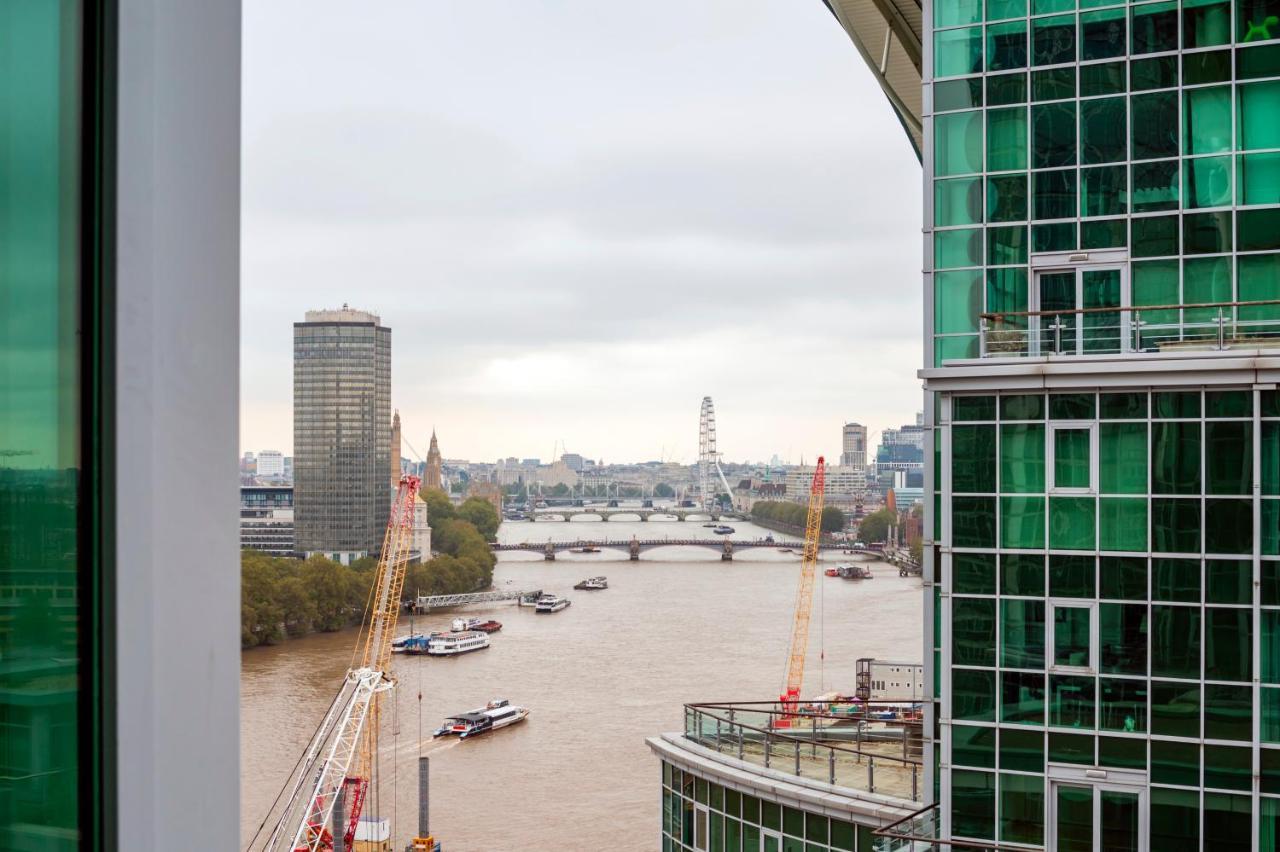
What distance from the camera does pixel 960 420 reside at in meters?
4.40

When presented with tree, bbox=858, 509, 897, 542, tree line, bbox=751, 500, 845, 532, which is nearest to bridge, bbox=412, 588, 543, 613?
tree line, bbox=751, 500, 845, 532

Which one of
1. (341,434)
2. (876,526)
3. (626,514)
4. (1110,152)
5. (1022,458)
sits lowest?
(626,514)

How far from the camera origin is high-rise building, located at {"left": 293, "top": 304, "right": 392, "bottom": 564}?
33.0 m

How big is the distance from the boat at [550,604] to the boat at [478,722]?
27.5 feet

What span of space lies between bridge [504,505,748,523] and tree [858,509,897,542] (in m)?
12.1

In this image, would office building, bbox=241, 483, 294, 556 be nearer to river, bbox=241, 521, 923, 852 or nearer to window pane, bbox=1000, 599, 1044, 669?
river, bbox=241, 521, 923, 852

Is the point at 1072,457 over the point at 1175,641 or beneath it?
over

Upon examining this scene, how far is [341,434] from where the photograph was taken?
34.8 m

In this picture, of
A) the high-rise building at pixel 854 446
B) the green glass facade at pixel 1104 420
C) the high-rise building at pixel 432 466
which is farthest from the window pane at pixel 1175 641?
the high-rise building at pixel 854 446

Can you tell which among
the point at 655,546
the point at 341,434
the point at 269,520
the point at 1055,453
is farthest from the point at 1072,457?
the point at 341,434

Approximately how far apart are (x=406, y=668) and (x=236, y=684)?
75.0 feet

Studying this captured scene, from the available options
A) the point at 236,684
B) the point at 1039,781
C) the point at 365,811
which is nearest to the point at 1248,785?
the point at 1039,781

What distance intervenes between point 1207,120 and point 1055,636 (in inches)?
75.7

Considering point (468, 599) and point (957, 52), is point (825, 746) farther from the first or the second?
point (468, 599)
